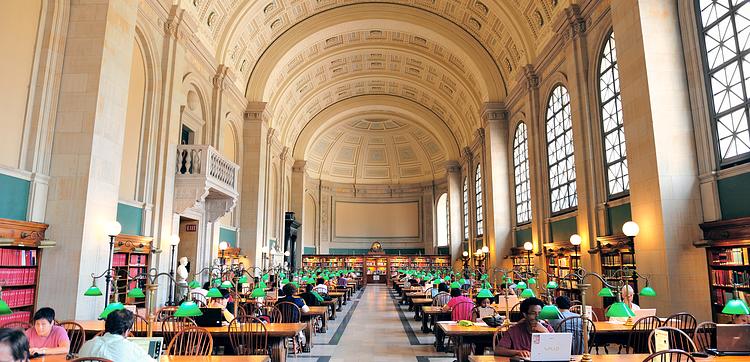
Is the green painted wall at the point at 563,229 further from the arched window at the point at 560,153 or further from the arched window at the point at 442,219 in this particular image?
the arched window at the point at 442,219

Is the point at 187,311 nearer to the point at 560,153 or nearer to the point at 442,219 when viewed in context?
the point at 560,153

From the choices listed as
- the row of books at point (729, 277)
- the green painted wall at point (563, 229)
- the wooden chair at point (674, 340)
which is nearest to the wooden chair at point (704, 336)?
the wooden chair at point (674, 340)

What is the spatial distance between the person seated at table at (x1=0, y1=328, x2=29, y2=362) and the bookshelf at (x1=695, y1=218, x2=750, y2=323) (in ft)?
27.2

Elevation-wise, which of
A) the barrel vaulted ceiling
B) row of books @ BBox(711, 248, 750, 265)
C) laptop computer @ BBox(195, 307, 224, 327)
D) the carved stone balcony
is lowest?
laptop computer @ BBox(195, 307, 224, 327)

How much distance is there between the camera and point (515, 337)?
447cm

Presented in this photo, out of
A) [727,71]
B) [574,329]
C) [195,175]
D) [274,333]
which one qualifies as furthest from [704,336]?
[195,175]

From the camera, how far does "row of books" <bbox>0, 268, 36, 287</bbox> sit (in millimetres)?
6844

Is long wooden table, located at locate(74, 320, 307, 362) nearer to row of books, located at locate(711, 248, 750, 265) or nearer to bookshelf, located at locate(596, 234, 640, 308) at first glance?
row of books, located at locate(711, 248, 750, 265)

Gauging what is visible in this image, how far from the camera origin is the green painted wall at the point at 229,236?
53.5 ft

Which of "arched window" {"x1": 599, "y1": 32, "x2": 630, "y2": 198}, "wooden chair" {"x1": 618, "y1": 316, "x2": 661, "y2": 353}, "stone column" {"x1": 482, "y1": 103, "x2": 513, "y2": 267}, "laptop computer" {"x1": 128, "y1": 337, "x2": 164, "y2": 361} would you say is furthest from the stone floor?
"stone column" {"x1": 482, "y1": 103, "x2": 513, "y2": 267}

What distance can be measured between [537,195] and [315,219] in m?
20.3

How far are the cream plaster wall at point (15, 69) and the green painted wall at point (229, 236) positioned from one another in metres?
9.07

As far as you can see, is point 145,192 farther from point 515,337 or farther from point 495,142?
point 495,142

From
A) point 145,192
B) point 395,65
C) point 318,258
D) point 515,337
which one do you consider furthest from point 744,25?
point 318,258
